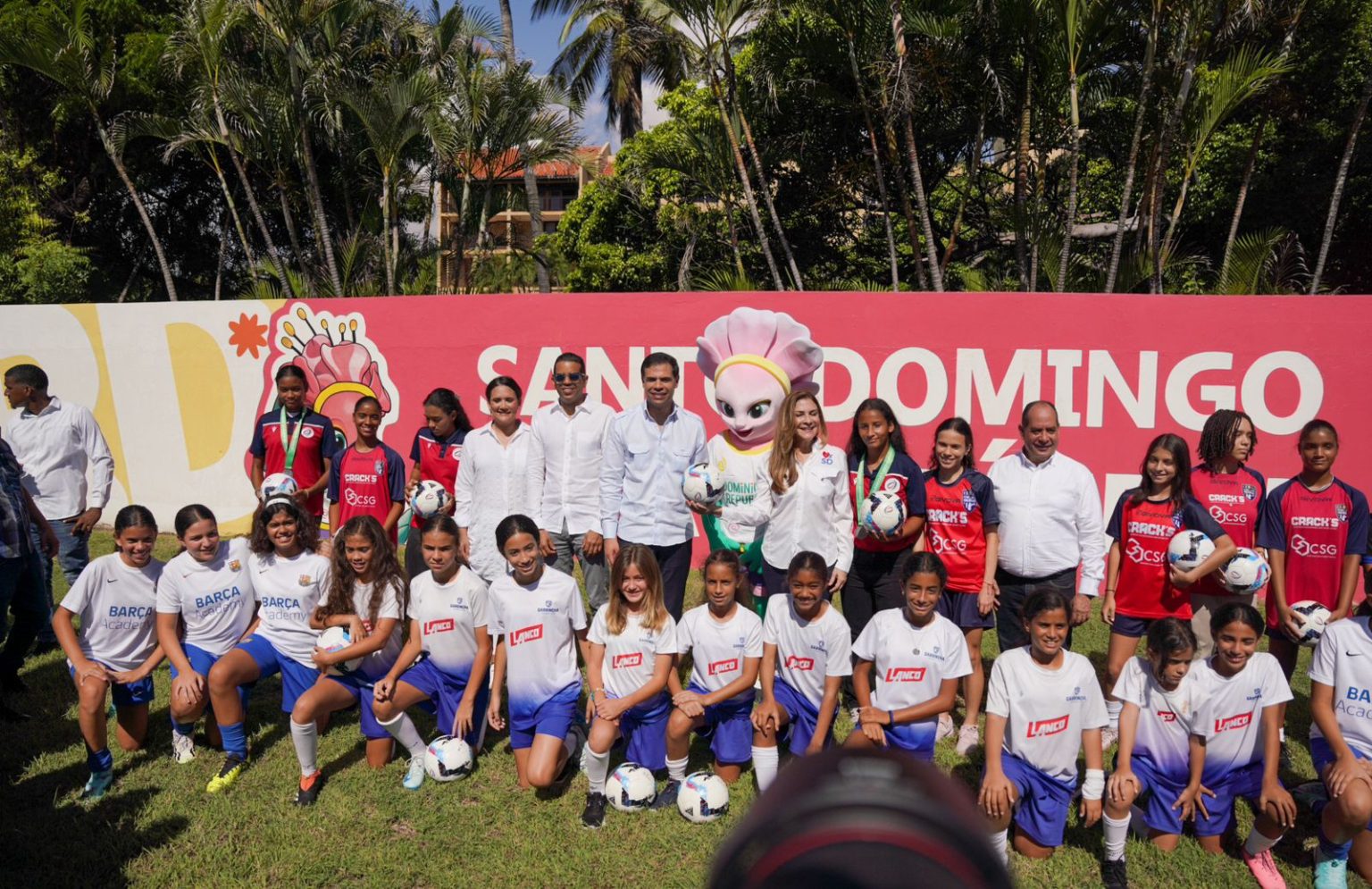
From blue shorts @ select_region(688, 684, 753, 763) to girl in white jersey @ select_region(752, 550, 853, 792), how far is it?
102 mm

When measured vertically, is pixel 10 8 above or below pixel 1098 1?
above

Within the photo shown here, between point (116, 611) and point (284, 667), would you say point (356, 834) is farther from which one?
point (116, 611)

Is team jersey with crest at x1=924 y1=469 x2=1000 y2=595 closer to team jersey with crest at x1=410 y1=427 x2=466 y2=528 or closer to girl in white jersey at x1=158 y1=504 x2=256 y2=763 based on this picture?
team jersey with crest at x1=410 y1=427 x2=466 y2=528

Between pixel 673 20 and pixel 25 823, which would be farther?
pixel 673 20

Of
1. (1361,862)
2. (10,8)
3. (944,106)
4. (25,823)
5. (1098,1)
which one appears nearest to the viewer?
(1361,862)

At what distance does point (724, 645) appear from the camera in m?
4.35

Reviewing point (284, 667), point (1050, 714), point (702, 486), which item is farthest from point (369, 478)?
point (1050, 714)

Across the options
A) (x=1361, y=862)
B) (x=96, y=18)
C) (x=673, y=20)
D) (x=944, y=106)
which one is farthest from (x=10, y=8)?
(x=1361, y=862)

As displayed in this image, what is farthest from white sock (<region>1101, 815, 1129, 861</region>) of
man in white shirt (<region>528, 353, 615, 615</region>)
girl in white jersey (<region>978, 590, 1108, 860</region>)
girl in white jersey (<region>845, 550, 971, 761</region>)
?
man in white shirt (<region>528, 353, 615, 615</region>)

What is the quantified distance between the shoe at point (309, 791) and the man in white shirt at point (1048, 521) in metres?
3.53

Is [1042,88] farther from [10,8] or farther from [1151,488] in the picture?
[10,8]

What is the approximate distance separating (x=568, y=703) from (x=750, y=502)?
4.81 ft

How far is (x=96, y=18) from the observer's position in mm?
18344

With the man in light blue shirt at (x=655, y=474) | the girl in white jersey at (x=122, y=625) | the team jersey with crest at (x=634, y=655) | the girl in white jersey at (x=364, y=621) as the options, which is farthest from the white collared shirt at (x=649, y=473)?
the girl in white jersey at (x=122, y=625)
